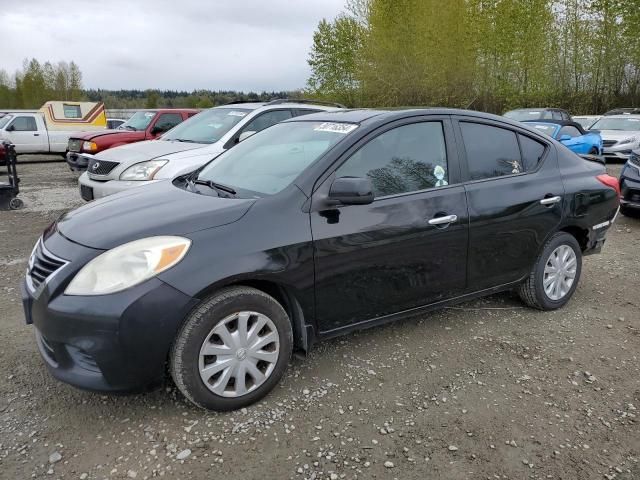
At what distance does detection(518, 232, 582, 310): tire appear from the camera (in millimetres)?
4203

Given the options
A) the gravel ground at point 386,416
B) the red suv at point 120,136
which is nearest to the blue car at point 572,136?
the red suv at point 120,136

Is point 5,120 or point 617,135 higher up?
point 5,120

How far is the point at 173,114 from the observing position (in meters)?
13.1

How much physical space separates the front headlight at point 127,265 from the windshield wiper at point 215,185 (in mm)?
730

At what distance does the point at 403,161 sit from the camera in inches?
138

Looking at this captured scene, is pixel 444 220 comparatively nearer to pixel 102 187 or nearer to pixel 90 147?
pixel 102 187

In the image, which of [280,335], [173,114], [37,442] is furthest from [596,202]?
[173,114]

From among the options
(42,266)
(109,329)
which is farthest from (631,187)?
(42,266)

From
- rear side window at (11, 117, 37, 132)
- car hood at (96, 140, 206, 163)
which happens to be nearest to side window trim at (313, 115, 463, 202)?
car hood at (96, 140, 206, 163)

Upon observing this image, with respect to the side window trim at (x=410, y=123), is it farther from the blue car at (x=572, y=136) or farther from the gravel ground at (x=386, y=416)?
the blue car at (x=572, y=136)

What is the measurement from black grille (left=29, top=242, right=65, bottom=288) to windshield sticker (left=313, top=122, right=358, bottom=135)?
6.07ft

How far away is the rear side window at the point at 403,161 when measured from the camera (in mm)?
3336

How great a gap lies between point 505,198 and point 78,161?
375 inches

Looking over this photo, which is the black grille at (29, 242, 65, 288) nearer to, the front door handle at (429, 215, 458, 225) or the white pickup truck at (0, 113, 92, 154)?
the front door handle at (429, 215, 458, 225)
